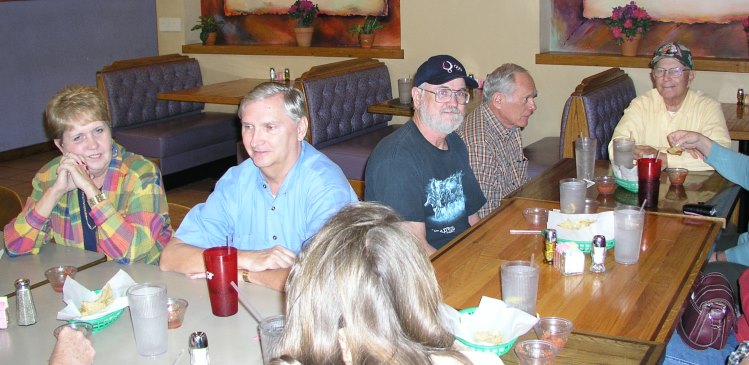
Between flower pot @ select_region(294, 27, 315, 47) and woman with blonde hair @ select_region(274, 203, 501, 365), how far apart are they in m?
6.00

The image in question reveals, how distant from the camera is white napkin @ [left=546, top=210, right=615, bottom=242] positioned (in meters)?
2.70

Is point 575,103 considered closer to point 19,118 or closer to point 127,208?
point 127,208

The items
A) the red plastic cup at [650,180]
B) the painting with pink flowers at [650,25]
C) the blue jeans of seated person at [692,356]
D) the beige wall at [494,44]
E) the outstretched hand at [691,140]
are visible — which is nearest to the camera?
the blue jeans of seated person at [692,356]

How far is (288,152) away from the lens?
2736 millimetres

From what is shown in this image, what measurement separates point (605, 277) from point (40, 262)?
1.80 meters

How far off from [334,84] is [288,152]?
3.38 meters

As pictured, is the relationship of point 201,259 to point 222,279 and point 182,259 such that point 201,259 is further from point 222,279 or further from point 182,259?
point 222,279

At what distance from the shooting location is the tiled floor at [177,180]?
21.4 feet

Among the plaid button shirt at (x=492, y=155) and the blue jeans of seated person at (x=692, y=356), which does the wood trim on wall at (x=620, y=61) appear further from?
the blue jeans of seated person at (x=692, y=356)

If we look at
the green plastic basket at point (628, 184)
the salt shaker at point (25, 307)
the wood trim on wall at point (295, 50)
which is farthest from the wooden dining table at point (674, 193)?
the wood trim on wall at point (295, 50)

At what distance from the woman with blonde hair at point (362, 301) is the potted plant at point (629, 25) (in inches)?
197

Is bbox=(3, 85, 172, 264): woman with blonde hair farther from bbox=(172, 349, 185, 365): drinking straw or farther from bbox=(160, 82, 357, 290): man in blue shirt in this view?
bbox=(172, 349, 185, 365): drinking straw

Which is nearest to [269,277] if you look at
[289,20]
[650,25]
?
A: [650,25]

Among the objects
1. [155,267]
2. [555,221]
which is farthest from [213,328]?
[555,221]
